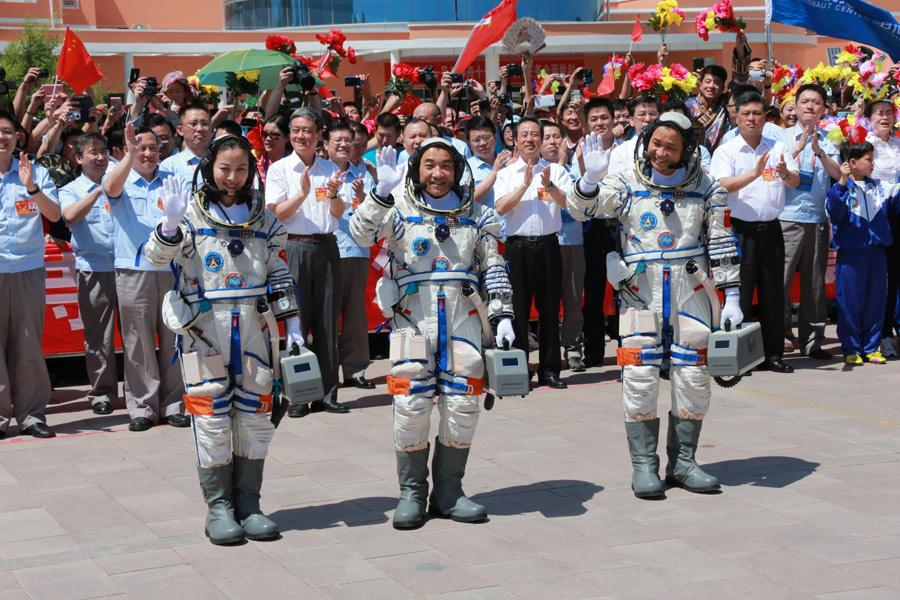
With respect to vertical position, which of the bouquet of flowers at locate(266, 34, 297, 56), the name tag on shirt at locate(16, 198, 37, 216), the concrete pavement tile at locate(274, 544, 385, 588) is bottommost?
the concrete pavement tile at locate(274, 544, 385, 588)

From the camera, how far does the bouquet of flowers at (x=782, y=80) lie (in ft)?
47.4

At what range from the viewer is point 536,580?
5164mm

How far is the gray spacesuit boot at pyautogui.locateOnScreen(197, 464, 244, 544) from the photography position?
579 cm

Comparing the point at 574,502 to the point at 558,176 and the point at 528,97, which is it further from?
the point at 528,97

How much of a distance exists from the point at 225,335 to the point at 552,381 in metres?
4.25

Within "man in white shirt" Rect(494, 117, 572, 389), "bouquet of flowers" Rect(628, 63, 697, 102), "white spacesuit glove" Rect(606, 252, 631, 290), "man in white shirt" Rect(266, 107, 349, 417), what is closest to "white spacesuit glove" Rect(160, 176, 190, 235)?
"white spacesuit glove" Rect(606, 252, 631, 290)

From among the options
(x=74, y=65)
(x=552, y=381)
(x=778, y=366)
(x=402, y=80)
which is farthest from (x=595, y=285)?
(x=74, y=65)

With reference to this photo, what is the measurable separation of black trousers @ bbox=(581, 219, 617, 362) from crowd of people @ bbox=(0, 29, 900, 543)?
0.8 inches

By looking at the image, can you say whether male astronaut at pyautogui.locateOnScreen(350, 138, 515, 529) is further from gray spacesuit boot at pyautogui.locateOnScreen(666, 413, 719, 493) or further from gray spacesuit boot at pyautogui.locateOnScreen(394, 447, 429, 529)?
gray spacesuit boot at pyautogui.locateOnScreen(666, 413, 719, 493)

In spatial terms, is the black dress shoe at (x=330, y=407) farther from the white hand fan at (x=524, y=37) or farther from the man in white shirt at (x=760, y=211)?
the white hand fan at (x=524, y=37)

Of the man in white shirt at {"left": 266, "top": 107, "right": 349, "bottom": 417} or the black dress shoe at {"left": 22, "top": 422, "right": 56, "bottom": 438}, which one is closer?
the black dress shoe at {"left": 22, "top": 422, "right": 56, "bottom": 438}

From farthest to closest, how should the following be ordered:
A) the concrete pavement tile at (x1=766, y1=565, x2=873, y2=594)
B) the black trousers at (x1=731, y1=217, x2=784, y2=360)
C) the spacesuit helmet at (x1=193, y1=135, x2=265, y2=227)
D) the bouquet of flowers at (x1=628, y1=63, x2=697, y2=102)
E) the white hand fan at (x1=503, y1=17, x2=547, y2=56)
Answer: the white hand fan at (x1=503, y1=17, x2=547, y2=56) < the bouquet of flowers at (x1=628, y1=63, x2=697, y2=102) < the black trousers at (x1=731, y1=217, x2=784, y2=360) < the spacesuit helmet at (x1=193, y1=135, x2=265, y2=227) < the concrete pavement tile at (x1=766, y1=565, x2=873, y2=594)

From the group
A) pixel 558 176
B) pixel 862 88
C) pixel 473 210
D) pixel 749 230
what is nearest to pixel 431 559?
pixel 473 210

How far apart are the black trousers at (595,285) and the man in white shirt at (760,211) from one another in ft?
3.70
